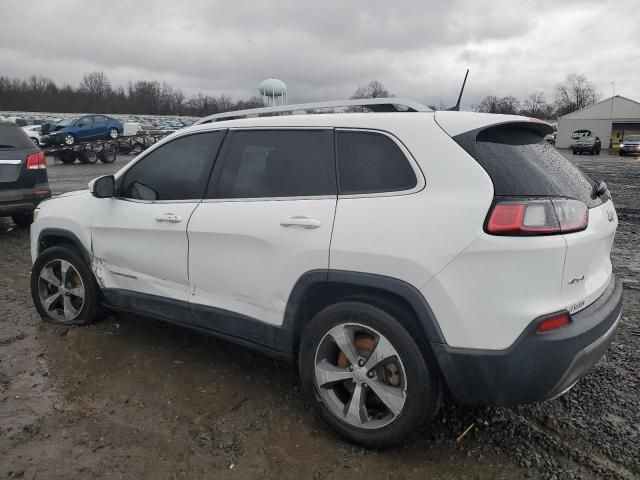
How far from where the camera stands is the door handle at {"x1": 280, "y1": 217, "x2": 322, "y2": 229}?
2546mm

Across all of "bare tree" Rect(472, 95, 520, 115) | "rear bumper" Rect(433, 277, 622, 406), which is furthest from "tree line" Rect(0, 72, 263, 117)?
"rear bumper" Rect(433, 277, 622, 406)

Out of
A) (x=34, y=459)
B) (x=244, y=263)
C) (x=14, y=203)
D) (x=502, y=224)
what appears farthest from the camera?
(x=14, y=203)

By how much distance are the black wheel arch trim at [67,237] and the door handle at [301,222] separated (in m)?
1.99

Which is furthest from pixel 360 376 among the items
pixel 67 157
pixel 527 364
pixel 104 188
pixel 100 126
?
pixel 100 126

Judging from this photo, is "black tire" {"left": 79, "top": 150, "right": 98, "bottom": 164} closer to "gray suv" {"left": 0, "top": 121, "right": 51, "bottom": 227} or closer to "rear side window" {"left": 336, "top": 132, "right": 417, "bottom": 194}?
"gray suv" {"left": 0, "top": 121, "right": 51, "bottom": 227}

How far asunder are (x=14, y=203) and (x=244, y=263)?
18.5 ft

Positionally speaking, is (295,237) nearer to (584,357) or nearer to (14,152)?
(584,357)

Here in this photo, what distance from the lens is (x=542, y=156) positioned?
2529 millimetres

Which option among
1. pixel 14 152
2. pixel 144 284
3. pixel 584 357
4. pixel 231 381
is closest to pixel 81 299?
pixel 144 284

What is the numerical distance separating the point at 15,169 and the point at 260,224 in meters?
5.80

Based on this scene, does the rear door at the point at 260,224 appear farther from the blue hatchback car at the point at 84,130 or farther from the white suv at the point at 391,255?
the blue hatchback car at the point at 84,130

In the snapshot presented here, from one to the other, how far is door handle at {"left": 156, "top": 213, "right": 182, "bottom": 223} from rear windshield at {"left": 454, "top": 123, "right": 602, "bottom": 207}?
6.01ft

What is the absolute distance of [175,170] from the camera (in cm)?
337

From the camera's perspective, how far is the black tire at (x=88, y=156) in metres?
22.8
